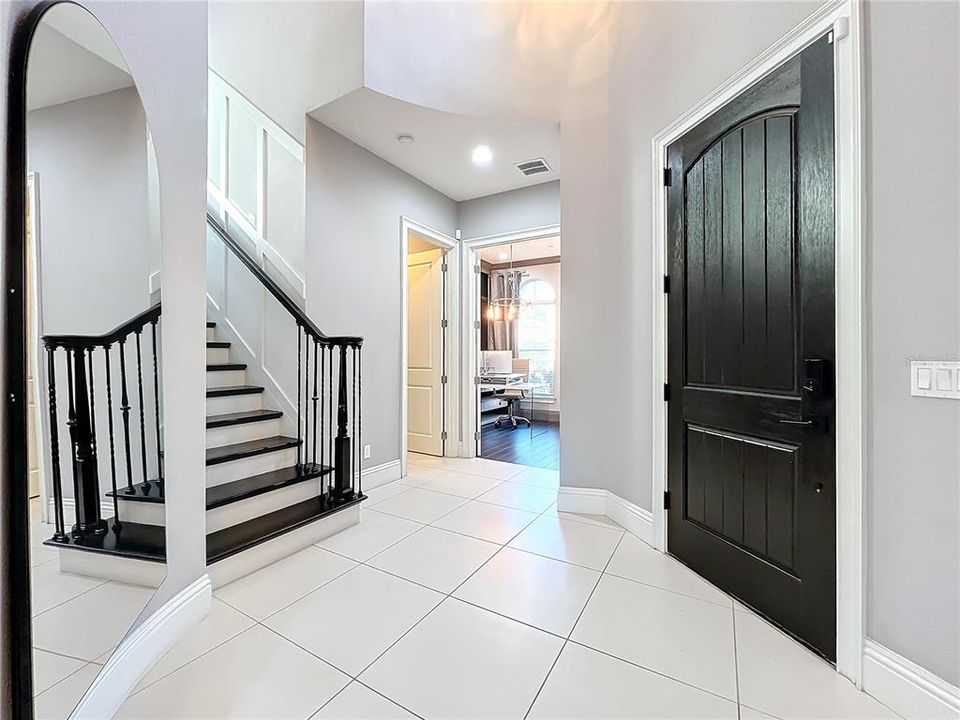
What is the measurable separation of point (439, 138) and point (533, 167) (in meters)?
0.92

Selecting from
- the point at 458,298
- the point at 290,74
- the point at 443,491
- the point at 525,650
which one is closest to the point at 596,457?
the point at 443,491

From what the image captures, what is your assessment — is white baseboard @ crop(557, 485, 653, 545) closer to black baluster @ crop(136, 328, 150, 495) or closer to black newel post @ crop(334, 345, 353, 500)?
black newel post @ crop(334, 345, 353, 500)

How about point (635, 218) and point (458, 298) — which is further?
point (458, 298)

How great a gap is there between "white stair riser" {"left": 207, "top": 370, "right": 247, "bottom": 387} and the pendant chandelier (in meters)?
5.16

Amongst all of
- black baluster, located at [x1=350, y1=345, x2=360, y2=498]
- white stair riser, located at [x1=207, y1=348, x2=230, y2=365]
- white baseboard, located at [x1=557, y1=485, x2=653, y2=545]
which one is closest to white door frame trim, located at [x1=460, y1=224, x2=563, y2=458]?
black baluster, located at [x1=350, y1=345, x2=360, y2=498]

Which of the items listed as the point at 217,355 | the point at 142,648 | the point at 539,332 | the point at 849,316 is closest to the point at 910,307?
the point at 849,316

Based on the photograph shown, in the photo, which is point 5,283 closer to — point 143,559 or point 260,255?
point 143,559

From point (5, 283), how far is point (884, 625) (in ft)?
8.47

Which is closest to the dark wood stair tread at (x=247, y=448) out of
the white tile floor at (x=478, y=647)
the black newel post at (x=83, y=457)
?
the white tile floor at (x=478, y=647)

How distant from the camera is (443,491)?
342 centimetres

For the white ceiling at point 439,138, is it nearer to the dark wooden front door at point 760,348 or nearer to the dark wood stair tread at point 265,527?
the dark wooden front door at point 760,348

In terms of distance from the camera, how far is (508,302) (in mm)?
7770

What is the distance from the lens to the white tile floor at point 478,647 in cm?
129

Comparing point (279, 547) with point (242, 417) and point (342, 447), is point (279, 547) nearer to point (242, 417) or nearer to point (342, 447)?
point (342, 447)
